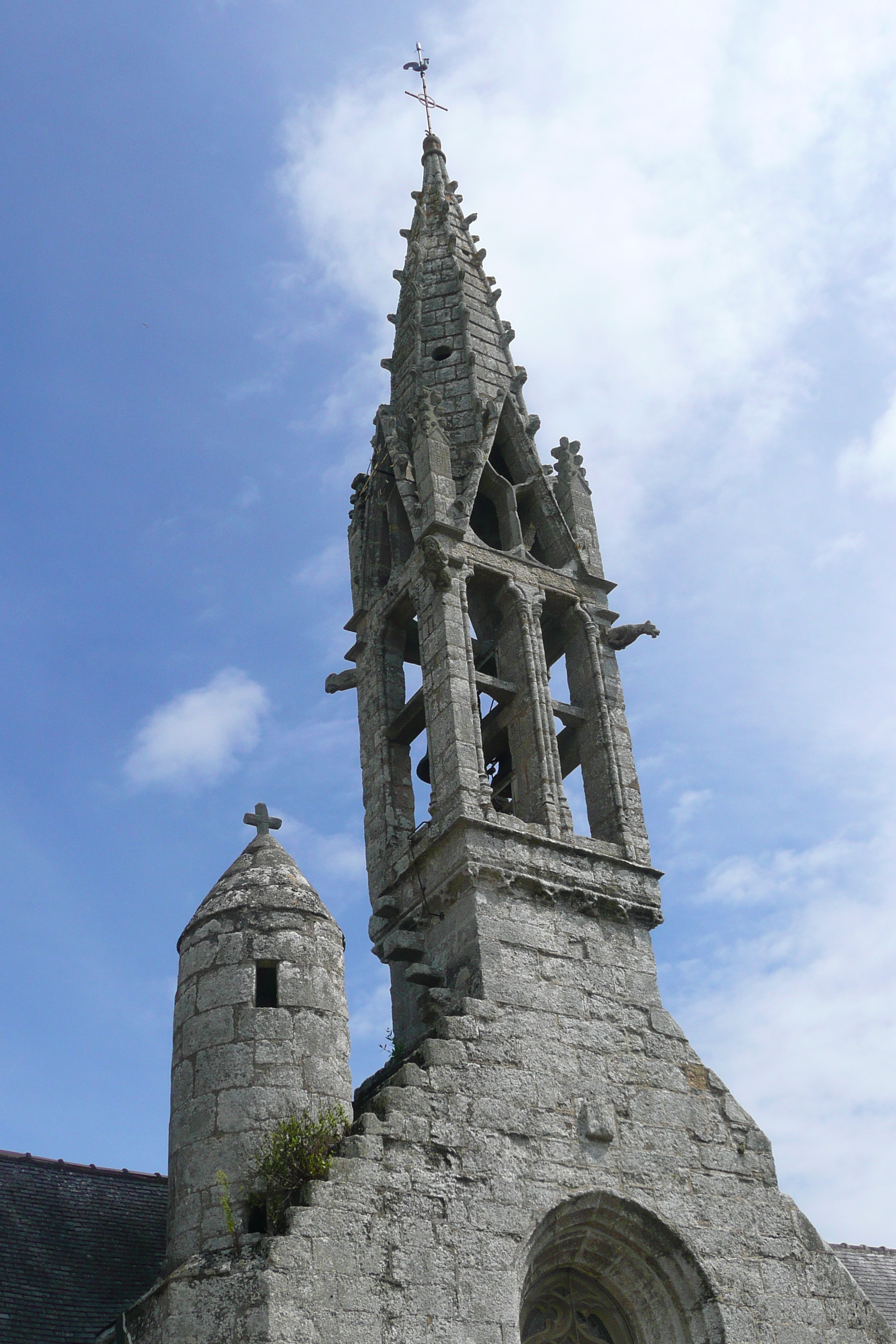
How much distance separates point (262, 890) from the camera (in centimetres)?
1030

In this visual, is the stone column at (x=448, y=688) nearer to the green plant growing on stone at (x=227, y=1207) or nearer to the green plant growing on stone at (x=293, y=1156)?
the green plant growing on stone at (x=293, y=1156)

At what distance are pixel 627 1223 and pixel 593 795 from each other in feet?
12.6

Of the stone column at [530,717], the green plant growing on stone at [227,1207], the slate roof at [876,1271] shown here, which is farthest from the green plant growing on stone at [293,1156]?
the slate roof at [876,1271]

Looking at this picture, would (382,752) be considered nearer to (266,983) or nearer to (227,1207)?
(266,983)

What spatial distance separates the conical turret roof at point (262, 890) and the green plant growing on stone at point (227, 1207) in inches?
72.8

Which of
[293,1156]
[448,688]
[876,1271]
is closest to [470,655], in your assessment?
[448,688]

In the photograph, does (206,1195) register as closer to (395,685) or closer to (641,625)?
(395,685)

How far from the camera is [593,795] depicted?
12.8 m

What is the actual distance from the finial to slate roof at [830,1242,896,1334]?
759 centimetres

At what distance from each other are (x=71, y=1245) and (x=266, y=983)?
257 centimetres

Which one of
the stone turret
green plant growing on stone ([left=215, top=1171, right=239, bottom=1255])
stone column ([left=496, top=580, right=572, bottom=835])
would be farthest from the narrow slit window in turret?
stone column ([left=496, top=580, right=572, bottom=835])

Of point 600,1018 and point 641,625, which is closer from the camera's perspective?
point 600,1018

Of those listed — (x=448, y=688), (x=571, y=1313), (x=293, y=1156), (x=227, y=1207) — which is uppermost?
(x=448, y=688)

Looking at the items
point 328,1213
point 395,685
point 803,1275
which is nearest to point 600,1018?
point 803,1275
